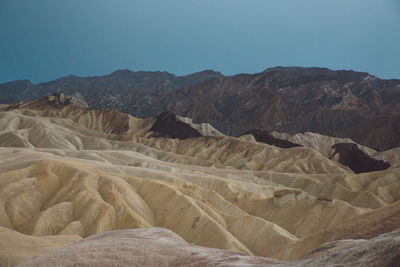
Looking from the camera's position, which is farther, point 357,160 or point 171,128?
point 171,128

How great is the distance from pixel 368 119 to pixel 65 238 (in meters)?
176

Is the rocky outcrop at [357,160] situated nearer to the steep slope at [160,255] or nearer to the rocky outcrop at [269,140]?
the rocky outcrop at [269,140]

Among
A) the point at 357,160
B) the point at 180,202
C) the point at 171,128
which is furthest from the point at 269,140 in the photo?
the point at 180,202

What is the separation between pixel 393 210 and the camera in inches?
412

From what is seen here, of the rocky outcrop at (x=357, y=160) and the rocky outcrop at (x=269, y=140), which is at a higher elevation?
the rocky outcrop at (x=269, y=140)

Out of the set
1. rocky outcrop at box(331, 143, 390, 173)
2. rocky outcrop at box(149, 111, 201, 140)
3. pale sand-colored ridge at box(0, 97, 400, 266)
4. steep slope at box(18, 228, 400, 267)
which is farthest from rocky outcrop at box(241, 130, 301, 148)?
steep slope at box(18, 228, 400, 267)

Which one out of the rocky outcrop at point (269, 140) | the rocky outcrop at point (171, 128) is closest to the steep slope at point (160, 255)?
the rocky outcrop at point (269, 140)

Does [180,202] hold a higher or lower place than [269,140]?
lower

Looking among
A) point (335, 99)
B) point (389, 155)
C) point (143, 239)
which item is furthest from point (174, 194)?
point (335, 99)

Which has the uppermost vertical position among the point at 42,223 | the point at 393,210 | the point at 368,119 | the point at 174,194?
the point at 368,119

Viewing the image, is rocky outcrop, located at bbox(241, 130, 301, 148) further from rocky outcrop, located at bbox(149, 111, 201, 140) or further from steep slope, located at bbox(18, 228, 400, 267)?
steep slope, located at bbox(18, 228, 400, 267)

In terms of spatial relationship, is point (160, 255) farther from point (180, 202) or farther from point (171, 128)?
point (171, 128)

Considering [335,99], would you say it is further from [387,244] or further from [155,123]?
[387,244]

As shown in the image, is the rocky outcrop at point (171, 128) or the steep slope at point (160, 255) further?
the rocky outcrop at point (171, 128)
